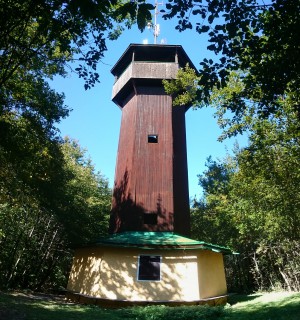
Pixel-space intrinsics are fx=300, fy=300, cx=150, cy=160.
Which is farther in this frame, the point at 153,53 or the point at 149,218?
the point at 153,53

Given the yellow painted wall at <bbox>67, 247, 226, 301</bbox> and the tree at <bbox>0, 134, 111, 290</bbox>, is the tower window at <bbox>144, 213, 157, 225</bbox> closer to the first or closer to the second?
the yellow painted wall at <bbox>67, 247, 226, 301</bbox>

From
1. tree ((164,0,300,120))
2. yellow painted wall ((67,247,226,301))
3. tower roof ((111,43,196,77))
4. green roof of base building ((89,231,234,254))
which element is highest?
tower roof ((111,43,196,77))

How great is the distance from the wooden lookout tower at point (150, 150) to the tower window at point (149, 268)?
8.65ft

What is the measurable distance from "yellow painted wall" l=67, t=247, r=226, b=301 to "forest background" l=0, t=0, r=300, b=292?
3273 millimetres

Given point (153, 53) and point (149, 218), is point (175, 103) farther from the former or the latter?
point (153, 53)

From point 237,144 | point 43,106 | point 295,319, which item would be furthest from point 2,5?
point 237,144

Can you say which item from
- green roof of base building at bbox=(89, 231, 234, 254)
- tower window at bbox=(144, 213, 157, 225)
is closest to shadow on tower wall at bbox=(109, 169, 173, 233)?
tower window at bbox=(144, 213, 157, 225)

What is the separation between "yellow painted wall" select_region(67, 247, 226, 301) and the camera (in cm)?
1257

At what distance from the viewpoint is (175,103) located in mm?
12148

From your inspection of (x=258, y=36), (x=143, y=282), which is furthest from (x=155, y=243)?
(x=258, y=36)

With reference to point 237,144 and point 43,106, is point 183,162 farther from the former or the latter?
point 43,106

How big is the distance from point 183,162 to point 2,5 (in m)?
14.2

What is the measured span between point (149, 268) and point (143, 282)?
645mm

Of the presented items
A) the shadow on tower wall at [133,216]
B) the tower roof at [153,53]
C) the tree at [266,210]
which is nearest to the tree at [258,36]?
the tree at [266,210]
